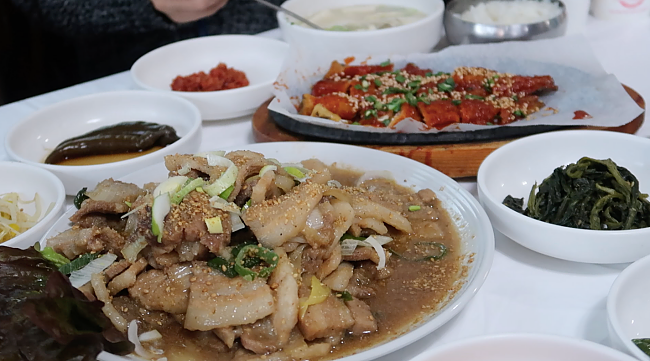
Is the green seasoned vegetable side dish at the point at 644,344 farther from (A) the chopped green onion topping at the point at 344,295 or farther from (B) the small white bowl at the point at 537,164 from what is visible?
(A) the chopped green onion topping at the point at 344,295

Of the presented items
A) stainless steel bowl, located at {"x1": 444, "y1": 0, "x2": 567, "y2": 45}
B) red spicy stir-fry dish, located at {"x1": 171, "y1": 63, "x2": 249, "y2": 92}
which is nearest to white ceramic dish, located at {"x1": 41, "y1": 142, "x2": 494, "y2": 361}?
red spicy stir-fry dish, located at {"x1": 171, "y1": 63, "x2": 249, "y2": 92}

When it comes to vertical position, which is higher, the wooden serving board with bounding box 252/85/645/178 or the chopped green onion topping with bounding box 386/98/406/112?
the chopped green onion topping with bounding box 386/98/406/112

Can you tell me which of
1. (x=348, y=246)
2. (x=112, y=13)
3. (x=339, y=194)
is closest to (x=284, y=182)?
(x=339, y=194)

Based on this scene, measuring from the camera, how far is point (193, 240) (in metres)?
1.97

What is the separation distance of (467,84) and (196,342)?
251 cm

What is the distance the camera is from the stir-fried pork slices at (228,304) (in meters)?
1.80

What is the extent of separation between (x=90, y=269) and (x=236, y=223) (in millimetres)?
565

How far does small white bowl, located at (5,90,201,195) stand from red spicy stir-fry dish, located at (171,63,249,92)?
37cm

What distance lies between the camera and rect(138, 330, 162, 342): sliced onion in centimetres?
186

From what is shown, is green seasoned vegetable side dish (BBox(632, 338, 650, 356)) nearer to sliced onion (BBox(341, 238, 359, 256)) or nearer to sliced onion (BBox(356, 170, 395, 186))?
sliced onion (BBox(341, 238, 359, 256))

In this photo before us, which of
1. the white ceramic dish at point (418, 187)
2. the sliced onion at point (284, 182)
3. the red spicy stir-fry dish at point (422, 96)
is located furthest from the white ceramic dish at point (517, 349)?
the red spicy stir-fry dish at point (422, 96)

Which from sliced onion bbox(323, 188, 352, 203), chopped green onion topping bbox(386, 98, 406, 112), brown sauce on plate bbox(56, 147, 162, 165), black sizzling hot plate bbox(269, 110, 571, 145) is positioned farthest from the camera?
chopped green onion topping bbox(386, 98, 406, 112)

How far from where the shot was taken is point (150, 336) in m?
1.87

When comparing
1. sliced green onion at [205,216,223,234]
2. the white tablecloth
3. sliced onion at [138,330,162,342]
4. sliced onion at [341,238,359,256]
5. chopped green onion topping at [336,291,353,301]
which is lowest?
the white tablecloth
